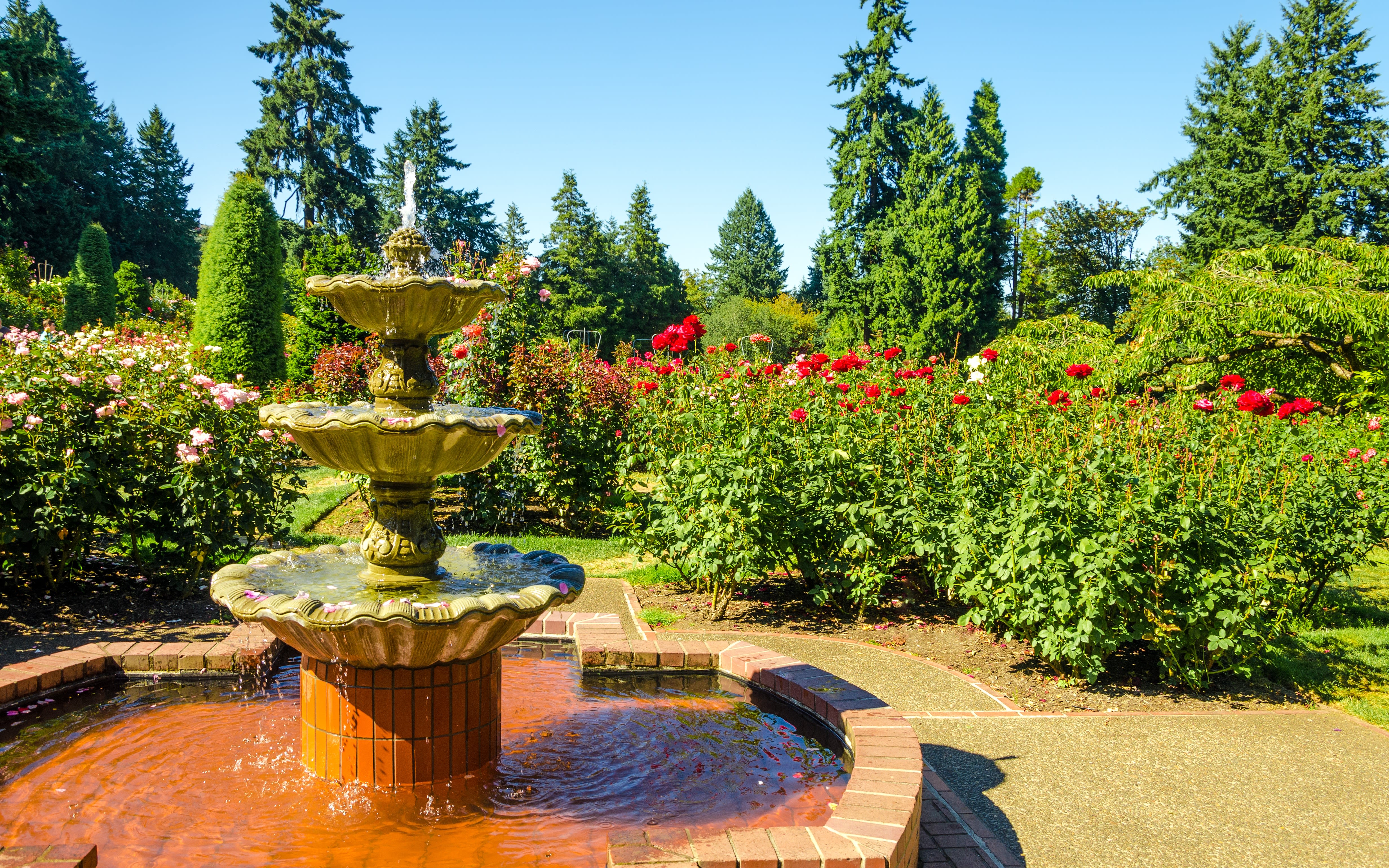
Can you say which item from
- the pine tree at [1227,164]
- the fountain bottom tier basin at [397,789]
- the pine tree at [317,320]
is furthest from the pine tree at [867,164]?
the fountain bottom tier basin at [397,789]

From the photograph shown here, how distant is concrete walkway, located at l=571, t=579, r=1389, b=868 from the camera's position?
3357 mm

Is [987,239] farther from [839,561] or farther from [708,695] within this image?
[708,695]

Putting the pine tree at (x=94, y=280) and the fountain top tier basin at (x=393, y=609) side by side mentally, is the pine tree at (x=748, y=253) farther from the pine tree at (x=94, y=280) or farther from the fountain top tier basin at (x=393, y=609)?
the fountain top tier basin at (x=393, y=609)

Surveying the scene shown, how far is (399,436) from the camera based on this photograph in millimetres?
3244

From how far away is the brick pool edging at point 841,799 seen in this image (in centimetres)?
253

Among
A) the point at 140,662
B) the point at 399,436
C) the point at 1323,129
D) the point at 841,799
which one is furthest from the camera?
the point at 1323,129

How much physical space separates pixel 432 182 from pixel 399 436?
4855 cm

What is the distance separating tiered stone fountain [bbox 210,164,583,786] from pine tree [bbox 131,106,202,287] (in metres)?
54.5

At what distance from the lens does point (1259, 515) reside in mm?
5273

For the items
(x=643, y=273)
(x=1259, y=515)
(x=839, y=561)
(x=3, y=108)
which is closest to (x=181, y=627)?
(x=839, y=561)

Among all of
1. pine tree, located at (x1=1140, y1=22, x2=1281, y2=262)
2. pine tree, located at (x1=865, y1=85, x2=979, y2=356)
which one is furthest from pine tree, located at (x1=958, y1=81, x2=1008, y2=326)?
pine tree, located at (x1=1140, y1=22, x2=1281, y2=262)

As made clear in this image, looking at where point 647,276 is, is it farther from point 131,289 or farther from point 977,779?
point 977,779

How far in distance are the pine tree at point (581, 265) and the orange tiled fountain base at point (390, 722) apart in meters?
43.3

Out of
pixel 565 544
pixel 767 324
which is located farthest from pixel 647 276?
pixel 565 544
